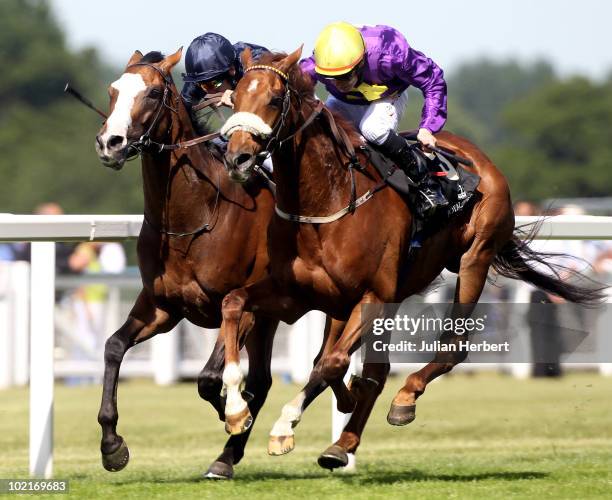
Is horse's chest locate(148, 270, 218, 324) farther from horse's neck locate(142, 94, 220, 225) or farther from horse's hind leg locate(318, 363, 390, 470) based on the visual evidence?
horse's hind leg locate(318, 363, 390, 470)

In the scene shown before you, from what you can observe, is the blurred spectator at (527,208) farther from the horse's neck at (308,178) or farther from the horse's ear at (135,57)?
the horse's ear at (135,57)

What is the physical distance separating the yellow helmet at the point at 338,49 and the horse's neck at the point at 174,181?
726 millimetres

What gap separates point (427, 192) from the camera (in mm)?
6516

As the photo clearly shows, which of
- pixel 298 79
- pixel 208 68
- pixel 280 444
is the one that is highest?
pixel 208 68

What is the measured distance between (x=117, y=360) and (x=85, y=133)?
41.2 metres

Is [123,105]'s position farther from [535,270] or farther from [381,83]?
[535,270]

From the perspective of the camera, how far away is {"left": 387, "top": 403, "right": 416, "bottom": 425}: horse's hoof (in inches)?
243

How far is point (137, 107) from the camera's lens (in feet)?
20.1

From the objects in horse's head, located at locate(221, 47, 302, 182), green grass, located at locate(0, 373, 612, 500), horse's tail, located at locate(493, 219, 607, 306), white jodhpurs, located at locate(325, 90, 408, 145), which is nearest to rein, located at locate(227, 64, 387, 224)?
horse's head, located at locate(221, 47, 302, 182)

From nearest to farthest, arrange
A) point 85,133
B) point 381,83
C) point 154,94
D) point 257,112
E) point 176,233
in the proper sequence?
point 257,112, point 154,94, point 176,233, point 381,83, point 85,133

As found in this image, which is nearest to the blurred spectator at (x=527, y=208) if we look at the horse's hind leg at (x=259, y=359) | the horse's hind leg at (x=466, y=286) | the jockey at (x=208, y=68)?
the horse's hind leg at (x=466, y=286)

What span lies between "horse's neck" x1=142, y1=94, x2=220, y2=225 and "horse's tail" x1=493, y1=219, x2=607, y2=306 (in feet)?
6.11

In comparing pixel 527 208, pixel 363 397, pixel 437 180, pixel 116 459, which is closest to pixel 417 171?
pixel 437 180

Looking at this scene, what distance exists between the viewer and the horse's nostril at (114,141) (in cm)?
594
